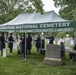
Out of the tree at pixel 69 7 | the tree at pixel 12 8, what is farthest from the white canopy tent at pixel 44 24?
the tree at pixel 12 8

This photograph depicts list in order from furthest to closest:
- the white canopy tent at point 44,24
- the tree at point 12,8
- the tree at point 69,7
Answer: the tree at point 12,8 < the tree at point 69,7 < the white canopy tent at point 44,24

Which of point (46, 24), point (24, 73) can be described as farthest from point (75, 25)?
point (24, 73)

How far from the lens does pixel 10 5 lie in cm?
4850

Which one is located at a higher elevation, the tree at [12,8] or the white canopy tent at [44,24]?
the tree at [12,8]

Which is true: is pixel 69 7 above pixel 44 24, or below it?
above

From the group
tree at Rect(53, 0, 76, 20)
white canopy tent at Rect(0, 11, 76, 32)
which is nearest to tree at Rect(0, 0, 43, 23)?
tree at Rect(53, 0, 76, 20)

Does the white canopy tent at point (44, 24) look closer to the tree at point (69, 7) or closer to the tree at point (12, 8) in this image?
the tree at point (69, 7)

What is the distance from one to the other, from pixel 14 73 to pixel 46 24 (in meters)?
3.53

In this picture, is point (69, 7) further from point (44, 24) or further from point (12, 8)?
point (12, 8)

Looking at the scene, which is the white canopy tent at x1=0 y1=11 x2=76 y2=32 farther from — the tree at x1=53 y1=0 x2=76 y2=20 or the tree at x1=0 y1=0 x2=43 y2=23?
the tree at x1=0 y1=0 x2=43 y2=23

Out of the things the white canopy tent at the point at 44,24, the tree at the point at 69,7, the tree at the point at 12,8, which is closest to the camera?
the white canopy tent at the point at 44,24

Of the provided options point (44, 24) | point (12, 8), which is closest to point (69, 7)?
point (44, 24)

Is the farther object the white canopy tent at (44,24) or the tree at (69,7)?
the tree at (69,7)

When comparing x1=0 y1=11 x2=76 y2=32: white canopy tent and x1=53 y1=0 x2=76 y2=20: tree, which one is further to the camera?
x1=53 y1=0 x2=76 y2=20: tree
